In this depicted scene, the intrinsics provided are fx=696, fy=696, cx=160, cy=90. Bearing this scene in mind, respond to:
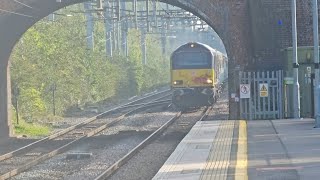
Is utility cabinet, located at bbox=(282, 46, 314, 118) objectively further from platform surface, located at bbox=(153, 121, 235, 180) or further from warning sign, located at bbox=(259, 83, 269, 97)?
platform surface, located at bbox=(153, 121, 235, 180)

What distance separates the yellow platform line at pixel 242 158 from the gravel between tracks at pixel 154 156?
2145 mm

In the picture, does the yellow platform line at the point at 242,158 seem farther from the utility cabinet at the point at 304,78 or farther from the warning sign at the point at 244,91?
the utility cabinet at the point at 304,78

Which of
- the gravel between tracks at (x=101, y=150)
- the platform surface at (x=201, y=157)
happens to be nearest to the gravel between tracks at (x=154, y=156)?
the gravel between tracks at (x=101, y=150)

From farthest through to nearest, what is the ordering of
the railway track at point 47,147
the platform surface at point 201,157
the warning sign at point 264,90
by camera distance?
1. the warning sign at point 264,90
2. the railway track at point 47,147
3. the platform surface at point 201,157

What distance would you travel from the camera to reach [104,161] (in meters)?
18.7

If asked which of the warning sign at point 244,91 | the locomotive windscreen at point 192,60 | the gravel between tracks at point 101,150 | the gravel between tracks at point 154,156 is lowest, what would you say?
the gravel between tracks at point 101,150

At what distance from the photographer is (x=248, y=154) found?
1406 centimetres

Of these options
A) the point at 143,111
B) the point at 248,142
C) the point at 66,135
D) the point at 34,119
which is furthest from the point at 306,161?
the point at 143,111

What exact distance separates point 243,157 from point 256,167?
1346 millimetres

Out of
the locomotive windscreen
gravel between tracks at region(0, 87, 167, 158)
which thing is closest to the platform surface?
gravel between tracks at region(0, 87, 167, 158)

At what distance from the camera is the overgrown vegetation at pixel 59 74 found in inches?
1226

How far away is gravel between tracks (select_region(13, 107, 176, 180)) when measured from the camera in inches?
662

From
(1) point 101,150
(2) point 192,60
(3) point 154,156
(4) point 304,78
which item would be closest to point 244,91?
(4) point 304,78

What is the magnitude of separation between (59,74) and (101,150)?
17.2m
